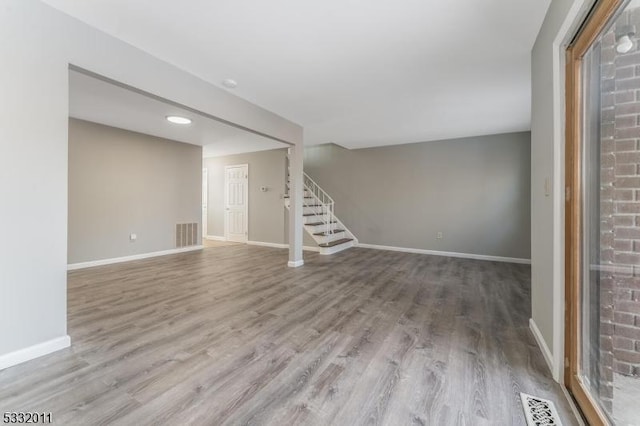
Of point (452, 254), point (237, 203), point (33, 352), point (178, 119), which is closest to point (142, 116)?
point (178, 119)

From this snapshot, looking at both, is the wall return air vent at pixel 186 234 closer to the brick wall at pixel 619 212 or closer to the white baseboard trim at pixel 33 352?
the white baseboard trim at pixel 33 352

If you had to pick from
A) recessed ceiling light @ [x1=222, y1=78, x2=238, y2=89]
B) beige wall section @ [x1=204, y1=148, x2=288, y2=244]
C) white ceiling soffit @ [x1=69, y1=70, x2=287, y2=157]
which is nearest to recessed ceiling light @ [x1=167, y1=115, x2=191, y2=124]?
white ceiling soffit @ [x1=69, y1=70, x2=287, y2=157]

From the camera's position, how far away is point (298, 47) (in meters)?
2.40

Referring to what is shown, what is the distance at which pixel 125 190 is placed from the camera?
5.18 metres

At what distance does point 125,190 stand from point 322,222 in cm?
424

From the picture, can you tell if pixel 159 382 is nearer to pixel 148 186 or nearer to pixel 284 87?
pixel 284 87

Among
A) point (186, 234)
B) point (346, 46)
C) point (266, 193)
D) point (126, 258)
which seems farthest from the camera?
point (266, 193)

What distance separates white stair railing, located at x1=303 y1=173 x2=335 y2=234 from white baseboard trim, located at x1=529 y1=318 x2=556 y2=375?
4.63 m

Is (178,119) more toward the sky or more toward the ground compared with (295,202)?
more toward the sky

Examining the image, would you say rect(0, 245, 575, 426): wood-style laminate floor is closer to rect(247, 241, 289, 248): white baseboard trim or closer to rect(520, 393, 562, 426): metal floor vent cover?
rect(520, 393, 562, 426): metal floor vent cover

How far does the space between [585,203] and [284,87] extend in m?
2.97

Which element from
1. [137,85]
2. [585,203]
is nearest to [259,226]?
[137,85]

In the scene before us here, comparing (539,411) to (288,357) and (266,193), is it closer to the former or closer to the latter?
(288,357)

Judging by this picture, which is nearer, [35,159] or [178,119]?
[35,159]
